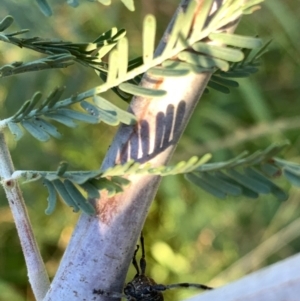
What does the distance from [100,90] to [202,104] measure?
26.8 inches

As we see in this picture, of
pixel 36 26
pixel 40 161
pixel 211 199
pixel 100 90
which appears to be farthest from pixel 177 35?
pixel 211 199

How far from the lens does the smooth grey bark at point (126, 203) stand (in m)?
0.27

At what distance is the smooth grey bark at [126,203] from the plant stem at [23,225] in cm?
1

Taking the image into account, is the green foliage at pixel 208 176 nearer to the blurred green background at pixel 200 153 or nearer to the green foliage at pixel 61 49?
the green foliage at pixel 61 49

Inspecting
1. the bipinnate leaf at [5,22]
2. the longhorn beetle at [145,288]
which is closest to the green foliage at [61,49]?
the bipinnate leaf at [5,22]

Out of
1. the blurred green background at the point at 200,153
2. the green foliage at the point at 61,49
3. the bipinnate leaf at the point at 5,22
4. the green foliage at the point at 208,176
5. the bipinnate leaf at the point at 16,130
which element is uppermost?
the blurred green background at the point at 200,153

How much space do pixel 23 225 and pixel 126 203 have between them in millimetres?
72

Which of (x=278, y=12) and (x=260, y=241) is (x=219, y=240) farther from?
(x=278, y=12)

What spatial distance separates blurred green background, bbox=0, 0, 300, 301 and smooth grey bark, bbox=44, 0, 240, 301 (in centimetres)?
52

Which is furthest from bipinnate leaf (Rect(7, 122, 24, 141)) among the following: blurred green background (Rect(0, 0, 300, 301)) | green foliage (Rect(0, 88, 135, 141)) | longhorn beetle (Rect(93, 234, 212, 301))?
blurred green background (Rect(0, 0, 300, 301))

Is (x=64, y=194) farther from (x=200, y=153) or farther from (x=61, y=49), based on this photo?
(x=200, y=153)

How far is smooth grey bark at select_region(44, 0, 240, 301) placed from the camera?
0.27 meters

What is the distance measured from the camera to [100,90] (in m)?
0.25

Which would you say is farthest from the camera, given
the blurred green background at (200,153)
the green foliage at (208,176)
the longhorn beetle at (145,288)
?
the blurred green background at (200,153)
